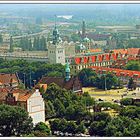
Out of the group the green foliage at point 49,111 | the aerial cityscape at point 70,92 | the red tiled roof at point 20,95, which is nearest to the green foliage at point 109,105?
the aerial cityscape at point 70,92

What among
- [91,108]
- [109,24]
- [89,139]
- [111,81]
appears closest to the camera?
[89,139]

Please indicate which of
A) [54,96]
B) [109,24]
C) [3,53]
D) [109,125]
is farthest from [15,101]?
[109,24]

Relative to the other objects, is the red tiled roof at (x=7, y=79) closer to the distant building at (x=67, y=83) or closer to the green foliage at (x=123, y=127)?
the distant building at (x=67, y=83)

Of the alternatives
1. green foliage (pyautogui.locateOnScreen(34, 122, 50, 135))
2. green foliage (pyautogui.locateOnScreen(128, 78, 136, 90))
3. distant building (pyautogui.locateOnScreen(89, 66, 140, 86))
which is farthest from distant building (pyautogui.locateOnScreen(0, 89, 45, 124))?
distant building (pyautogui.locateOnScreen(89, 66, 140, 86))

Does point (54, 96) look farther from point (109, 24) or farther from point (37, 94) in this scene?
point (109, 24)

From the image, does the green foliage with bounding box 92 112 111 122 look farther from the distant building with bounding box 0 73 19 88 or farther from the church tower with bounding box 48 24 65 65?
the church tower with bounding box 48 24 65 65
